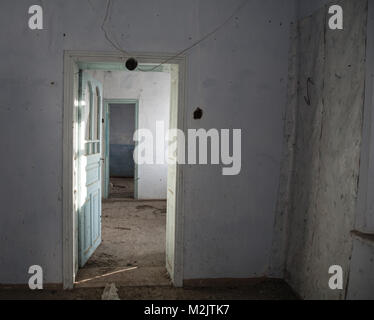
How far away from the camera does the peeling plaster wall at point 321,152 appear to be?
2.16 metres

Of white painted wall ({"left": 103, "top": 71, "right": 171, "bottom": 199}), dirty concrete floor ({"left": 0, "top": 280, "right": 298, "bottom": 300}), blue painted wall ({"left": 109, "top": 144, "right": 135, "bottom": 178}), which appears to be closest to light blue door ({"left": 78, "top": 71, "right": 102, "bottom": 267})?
dirty concrete floor ({"left": 0, "top": 280, "right": 298, "bottom": 300})

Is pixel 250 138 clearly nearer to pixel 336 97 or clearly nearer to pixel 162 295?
pixel 336 97

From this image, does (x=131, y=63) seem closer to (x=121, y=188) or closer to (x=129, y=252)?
(x=129, y=252)

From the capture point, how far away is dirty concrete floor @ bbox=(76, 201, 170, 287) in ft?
10.5

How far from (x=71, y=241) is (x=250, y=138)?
1976 millimetres

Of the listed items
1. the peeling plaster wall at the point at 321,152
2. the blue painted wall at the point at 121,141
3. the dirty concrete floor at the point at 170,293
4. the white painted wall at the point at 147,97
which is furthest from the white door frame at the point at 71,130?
the blue painted wall at the point at 121,141

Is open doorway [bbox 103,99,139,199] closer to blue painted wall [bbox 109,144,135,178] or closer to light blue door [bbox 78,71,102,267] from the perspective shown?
blue painted wall [bbox 109,144,135,178]

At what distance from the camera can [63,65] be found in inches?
109

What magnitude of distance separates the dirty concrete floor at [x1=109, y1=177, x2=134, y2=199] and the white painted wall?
0.67 metres

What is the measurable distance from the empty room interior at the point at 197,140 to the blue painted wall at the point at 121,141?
7.54 meters

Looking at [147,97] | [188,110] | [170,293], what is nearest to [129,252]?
[170,293]

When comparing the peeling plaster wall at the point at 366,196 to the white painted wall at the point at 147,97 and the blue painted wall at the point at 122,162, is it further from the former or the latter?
the blue painted wall at the point at 122,162

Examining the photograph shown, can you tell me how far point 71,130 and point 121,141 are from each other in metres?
8.15
